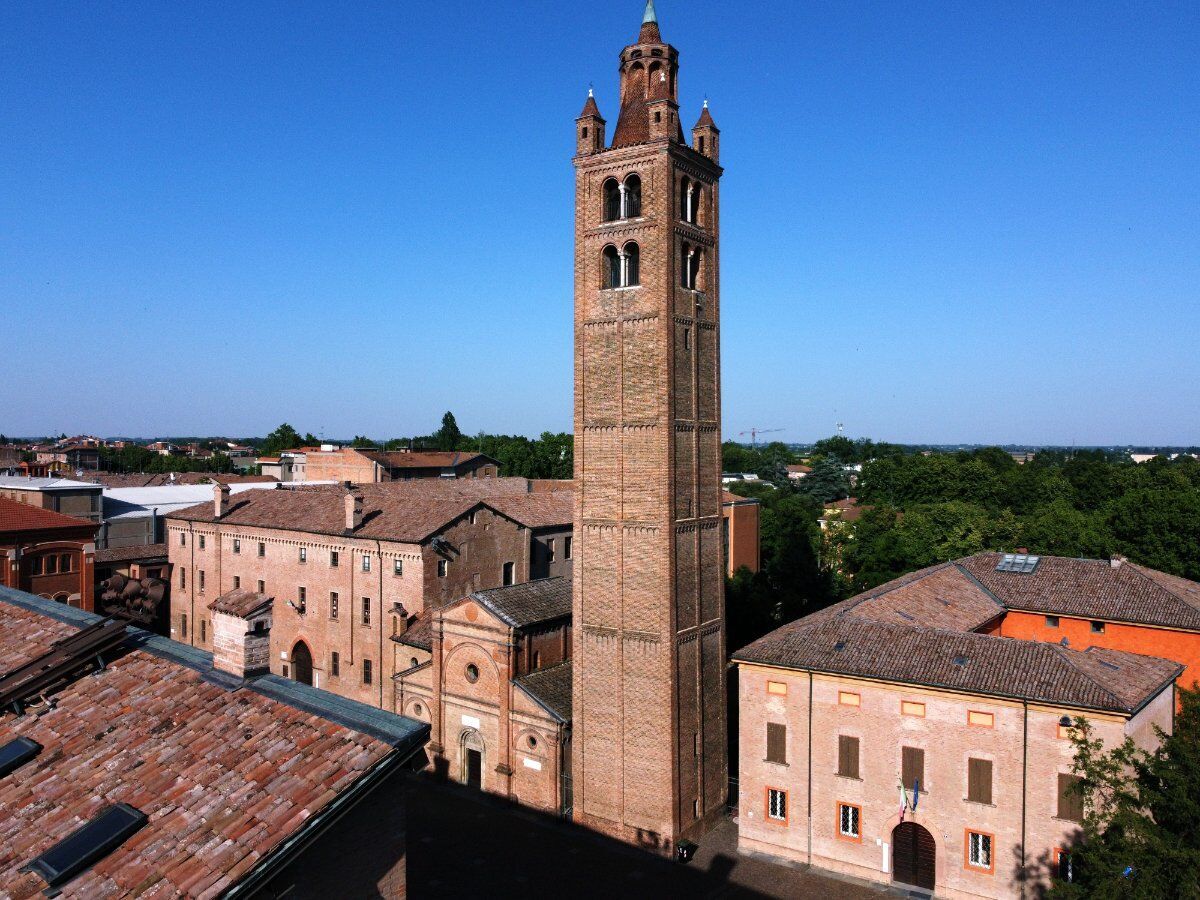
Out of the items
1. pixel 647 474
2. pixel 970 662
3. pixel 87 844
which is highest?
pixel 647 474

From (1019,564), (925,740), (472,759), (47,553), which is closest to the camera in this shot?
(925,740)

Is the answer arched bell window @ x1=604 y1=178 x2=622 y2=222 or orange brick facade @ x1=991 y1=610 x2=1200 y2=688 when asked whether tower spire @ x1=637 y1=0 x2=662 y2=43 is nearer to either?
arched bell window @ x1=604 y1=178 x2=622 y2=222

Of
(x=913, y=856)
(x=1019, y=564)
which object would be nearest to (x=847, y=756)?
(x=913, y=856)

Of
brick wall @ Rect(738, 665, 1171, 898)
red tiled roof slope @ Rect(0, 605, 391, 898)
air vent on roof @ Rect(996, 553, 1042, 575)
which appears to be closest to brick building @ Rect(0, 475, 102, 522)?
brick wall @ Rect(738, 665, 1171, 898)

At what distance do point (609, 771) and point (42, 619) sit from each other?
16968mm

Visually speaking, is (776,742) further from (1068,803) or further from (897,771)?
(1068,803)

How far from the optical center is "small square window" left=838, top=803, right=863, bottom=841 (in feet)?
80.7

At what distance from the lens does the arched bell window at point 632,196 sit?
27422mm

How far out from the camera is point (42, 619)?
15.6 meters

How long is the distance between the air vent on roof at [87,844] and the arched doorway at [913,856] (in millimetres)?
20895

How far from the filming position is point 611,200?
91.9ft

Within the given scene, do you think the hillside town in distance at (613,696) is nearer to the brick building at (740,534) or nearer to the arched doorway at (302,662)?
the arched doorway at (302,662)

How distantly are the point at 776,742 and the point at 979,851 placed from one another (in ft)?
19.7

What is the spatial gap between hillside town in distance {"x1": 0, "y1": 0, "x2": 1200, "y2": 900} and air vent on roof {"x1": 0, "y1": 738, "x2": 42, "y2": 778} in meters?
0.05
